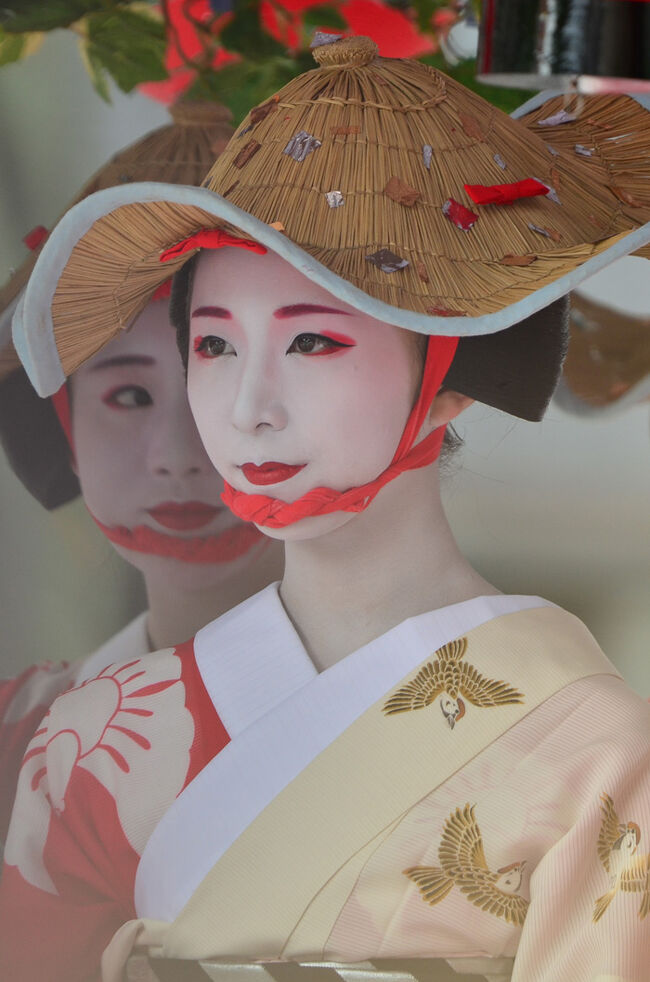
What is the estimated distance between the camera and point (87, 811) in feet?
4.05

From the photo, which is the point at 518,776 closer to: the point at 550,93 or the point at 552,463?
the point at 552,463

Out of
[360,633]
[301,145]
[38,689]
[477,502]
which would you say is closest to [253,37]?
[301,145]

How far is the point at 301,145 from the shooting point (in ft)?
3.51

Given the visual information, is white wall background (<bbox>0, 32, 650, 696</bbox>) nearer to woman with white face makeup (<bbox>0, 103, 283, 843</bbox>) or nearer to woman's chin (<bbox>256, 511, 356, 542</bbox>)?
woman with white face makeup (<bbox>0, 103, 283, 843</bbox>)

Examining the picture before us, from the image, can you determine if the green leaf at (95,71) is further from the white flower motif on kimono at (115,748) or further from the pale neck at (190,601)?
the white flower motif on kimono at (115,748)

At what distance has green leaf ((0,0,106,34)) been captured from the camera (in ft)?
4.19

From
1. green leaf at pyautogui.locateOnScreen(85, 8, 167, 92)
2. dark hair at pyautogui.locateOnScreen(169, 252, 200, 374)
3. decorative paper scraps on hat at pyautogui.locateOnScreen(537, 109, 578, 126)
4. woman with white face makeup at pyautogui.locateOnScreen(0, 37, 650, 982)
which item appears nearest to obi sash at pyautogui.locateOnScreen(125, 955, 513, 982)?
woman with white face makeup at pyautogui.locateOnScreen(0, 37, 650, 982)

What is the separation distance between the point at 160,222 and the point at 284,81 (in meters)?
0.34

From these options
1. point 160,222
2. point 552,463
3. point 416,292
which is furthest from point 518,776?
point 160,222

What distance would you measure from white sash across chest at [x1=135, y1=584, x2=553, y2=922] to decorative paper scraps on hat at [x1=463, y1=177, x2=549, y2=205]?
429mm

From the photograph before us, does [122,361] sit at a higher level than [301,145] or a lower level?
lower

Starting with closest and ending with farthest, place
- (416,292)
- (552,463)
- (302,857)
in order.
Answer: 1. (416,292)
2. (302,857)
3. (552,463)

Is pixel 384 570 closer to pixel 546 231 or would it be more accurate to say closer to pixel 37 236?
pixel 546 231

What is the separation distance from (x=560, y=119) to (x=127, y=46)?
1.71ft
